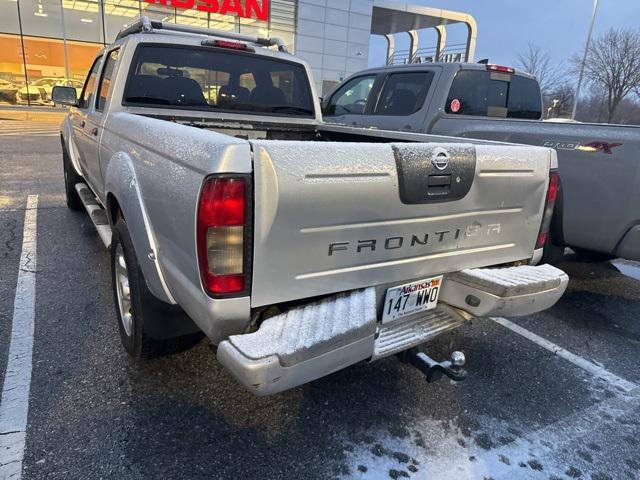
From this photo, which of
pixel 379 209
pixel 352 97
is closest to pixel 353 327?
pixel 379 209

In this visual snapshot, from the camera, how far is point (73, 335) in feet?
10.6

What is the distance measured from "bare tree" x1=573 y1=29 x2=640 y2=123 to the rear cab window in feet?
80.5

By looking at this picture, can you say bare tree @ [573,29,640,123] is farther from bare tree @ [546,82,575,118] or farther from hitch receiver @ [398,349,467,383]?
hitch receiver @ [398,349,467,383]

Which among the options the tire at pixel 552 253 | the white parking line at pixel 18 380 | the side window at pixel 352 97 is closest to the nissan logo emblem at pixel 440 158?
the white parking line at pixel 18 380

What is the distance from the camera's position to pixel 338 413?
8.64ft

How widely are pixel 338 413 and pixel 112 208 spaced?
194 cm

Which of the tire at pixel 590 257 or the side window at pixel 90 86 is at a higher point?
the side window at pixel 90 86

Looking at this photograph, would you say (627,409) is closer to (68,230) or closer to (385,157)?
(385,157)

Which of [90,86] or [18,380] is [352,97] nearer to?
[90,86]

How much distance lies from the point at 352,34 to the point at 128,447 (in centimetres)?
2903

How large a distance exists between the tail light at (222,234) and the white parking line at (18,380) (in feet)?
4.16

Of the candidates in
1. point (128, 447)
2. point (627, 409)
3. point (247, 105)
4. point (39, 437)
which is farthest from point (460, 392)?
point (247, 105)

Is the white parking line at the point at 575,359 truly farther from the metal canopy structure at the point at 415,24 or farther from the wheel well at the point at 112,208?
the metal canopy structure at the point at 415,24

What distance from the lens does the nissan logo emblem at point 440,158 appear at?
2.21 metres
